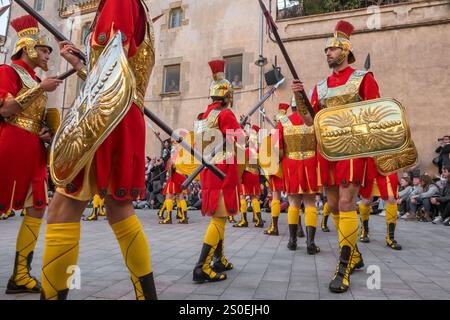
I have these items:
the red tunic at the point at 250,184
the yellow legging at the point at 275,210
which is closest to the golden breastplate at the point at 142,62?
the yellow legging at the point at 275,210

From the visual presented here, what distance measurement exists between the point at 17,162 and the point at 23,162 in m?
0.04

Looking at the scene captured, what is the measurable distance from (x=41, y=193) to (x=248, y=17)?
50.8ft

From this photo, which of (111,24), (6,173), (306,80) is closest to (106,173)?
(111,24)

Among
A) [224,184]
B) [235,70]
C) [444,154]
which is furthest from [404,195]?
[235,70]

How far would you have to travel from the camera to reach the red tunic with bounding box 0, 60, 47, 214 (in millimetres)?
2785

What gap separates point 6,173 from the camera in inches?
109

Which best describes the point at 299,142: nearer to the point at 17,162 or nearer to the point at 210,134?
the point at 210,134

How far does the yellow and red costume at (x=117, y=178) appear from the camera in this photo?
1.82 meters

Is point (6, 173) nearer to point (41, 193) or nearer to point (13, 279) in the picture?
point (41, 193)

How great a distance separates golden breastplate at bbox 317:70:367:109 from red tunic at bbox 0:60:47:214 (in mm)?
2663

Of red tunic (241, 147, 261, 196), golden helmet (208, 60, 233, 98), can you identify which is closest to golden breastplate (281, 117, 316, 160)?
golden helmet (208, 60, 233, 98)

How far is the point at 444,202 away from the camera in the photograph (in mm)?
9227

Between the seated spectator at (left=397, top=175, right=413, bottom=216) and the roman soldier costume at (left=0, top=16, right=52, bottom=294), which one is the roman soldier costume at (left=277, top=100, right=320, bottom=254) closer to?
the roman soldier costume at (left=0, top=16, right=52, bottom=294)
